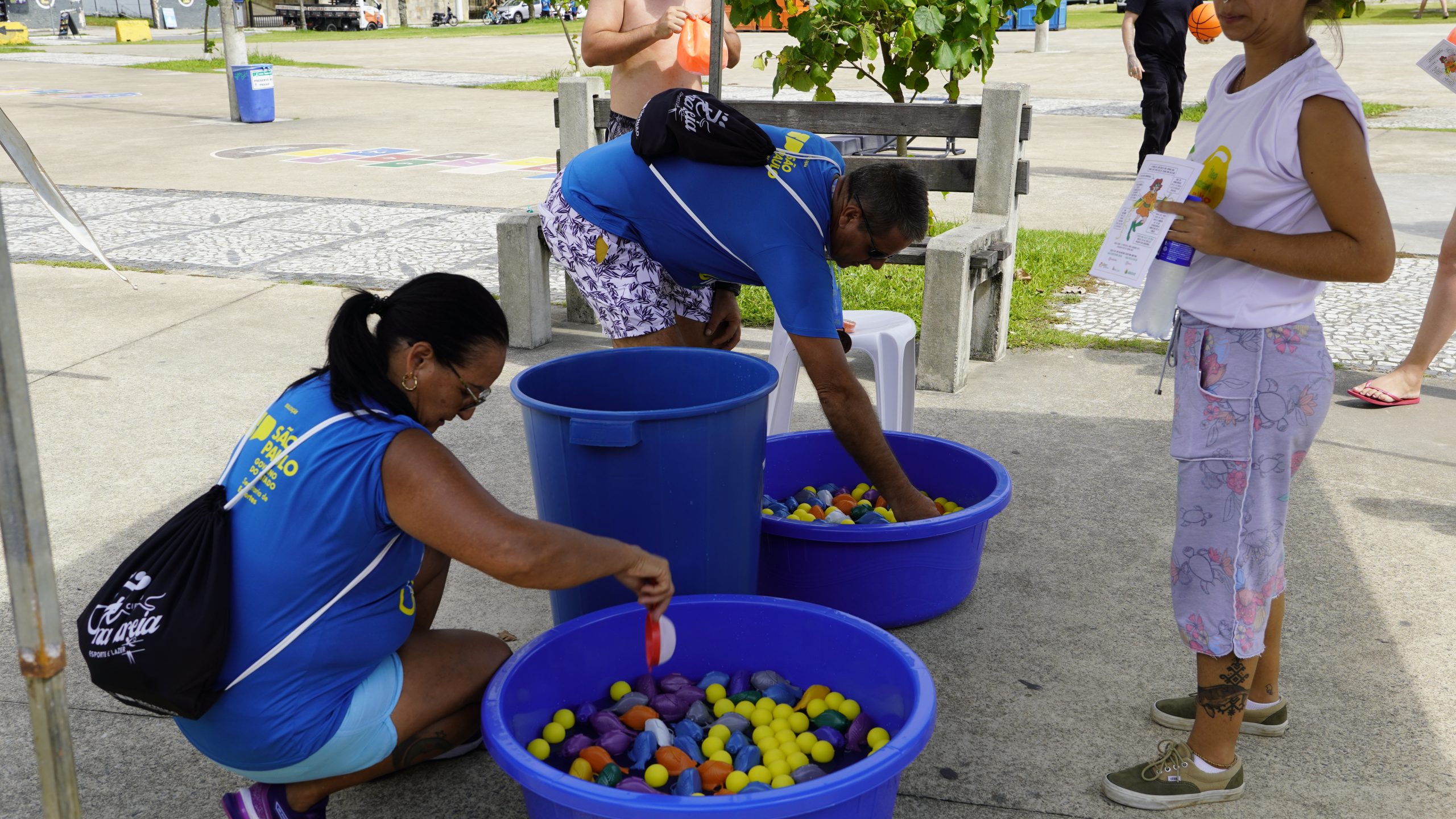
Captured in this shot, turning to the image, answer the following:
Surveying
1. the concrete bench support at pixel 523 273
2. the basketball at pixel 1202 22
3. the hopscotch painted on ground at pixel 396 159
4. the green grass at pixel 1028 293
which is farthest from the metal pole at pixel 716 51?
the hopscotch painted on ground at pixel 396 159

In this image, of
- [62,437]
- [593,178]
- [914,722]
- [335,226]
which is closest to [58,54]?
[335,226]

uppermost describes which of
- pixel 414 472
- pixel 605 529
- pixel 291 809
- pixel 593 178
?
pixel 593 178

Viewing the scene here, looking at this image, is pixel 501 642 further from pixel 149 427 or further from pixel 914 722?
pixel 149 427

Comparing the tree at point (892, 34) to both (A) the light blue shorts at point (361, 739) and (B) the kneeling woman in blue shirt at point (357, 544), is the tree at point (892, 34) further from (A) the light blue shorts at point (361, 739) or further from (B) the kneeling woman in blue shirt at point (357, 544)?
(A) the light blue shorts at point (361, 739)

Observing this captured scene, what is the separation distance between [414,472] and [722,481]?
2.67 feet

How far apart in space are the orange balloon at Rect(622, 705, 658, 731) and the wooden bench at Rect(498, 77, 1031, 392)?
8.74 feet

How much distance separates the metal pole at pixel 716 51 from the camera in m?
3.71

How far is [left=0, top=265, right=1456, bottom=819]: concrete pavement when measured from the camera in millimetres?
2316

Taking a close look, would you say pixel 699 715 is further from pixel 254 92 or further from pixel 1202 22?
pixel 254 92

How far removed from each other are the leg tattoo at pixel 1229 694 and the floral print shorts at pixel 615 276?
167cm

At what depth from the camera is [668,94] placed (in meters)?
2.91

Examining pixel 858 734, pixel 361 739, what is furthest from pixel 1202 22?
pixel 361 739

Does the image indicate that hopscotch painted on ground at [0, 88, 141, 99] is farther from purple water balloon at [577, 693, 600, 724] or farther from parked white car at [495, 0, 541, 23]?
parked white car at [495, 0, 541, 23]

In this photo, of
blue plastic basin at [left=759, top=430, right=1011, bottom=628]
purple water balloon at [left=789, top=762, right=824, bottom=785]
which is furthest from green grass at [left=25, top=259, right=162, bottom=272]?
purple water balloon at [left=789, top=762, right=824, bottom=785]
